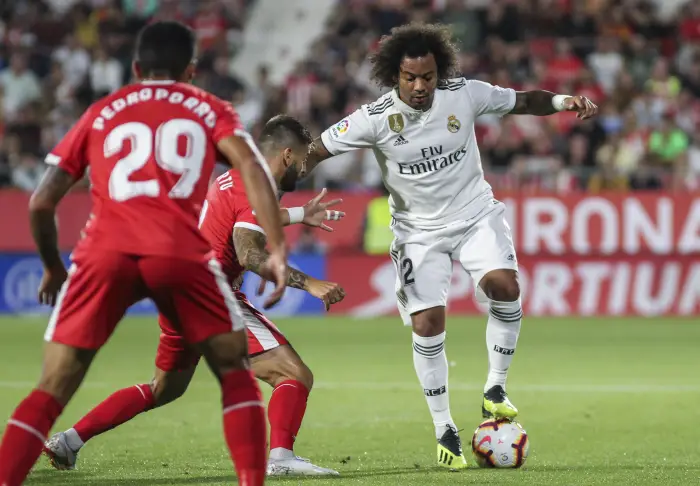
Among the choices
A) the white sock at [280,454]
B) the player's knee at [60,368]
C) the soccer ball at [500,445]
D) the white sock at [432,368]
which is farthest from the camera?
the white sock at [432,368]

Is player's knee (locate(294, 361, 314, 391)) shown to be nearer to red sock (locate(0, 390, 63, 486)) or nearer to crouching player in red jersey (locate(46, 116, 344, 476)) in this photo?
crouching player in red jersey (locate(46, 116, 344, 476))

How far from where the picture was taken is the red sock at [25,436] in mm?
4879

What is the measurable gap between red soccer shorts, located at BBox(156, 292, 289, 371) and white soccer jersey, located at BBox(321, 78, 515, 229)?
1.26 m

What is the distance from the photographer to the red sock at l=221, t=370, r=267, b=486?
495cm

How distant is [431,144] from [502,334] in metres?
1.28

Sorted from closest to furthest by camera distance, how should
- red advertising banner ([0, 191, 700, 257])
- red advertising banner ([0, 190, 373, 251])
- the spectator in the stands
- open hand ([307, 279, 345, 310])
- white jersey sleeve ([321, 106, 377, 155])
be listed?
1. open hand ([307, 279, 345, 310])
2. white jersey sleeve ([321, 106, 377, 155])
3. red advertising banner ([0, 190, 373, 251])
4. red advertising banner ([0, 191, 700, 257])
5. the spectator in the stands

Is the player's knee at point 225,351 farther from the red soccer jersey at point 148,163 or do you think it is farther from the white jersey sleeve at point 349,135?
the white jersey sleeve at point 349,135

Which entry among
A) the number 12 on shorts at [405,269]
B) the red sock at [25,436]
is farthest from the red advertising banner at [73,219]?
the red sock at [25,436]

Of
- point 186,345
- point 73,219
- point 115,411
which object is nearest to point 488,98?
point 186,345

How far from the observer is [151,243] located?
4.96 metres

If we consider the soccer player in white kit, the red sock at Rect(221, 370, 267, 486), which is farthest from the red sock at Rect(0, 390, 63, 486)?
the soccer player in white kit

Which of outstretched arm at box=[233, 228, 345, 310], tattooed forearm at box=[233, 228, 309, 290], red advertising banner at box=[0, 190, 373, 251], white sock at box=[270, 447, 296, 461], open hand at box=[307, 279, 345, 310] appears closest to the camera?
open hand at box=[307, 279, 345, 310]

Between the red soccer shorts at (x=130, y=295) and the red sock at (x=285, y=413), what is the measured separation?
195 cm

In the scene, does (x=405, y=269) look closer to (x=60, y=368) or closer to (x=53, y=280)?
(x=53, y=280)
